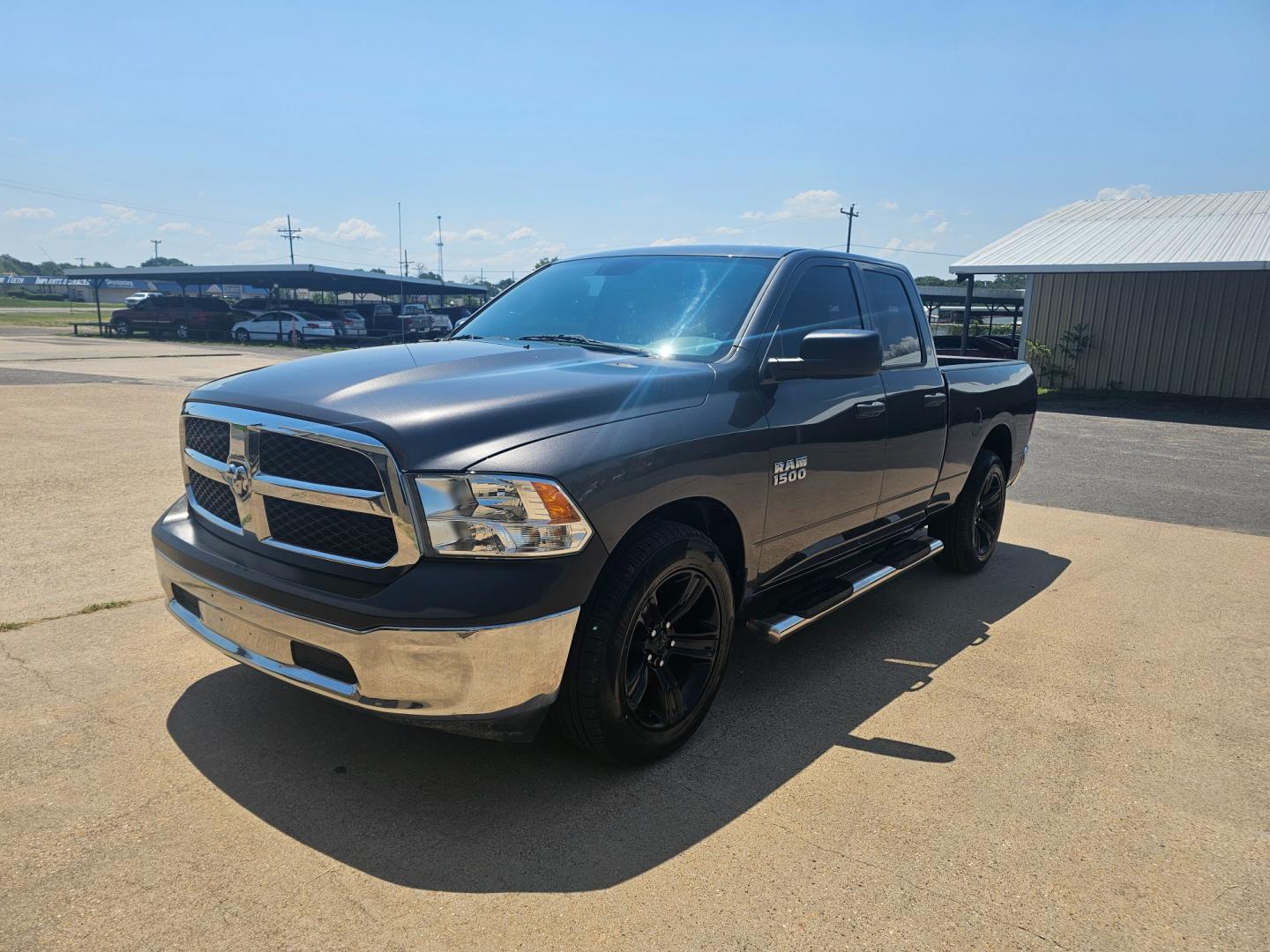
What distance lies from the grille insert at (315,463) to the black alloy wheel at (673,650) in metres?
1.00

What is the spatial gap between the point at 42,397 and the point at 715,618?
45.2ft

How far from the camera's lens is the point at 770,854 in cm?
274

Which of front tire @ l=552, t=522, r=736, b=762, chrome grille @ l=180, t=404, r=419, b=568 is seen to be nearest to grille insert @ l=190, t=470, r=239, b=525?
chrome grille @ l=180, t=404, r=419, b=568

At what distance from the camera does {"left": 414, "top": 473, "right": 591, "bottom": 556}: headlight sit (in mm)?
2627

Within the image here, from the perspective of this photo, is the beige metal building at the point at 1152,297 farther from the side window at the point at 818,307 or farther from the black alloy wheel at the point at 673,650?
the black alloy wheel at the point at 673,650

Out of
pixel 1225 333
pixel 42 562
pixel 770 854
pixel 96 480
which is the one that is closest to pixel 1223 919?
pixel 770 854

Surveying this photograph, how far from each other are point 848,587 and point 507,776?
1.82 metres

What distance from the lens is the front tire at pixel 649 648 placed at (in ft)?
9.49

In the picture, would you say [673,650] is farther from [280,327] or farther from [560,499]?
[280,327]

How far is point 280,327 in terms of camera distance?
3697 cm

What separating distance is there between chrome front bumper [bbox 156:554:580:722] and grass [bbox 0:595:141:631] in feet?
7.18

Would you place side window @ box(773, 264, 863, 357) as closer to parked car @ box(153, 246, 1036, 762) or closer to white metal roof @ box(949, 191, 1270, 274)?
parked car @ box(153, 246, 1036, 762)

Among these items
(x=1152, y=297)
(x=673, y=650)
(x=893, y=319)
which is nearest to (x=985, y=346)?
(x=1152, y=297)

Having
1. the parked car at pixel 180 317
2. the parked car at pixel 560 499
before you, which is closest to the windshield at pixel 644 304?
the parked car at pixel 560 499
